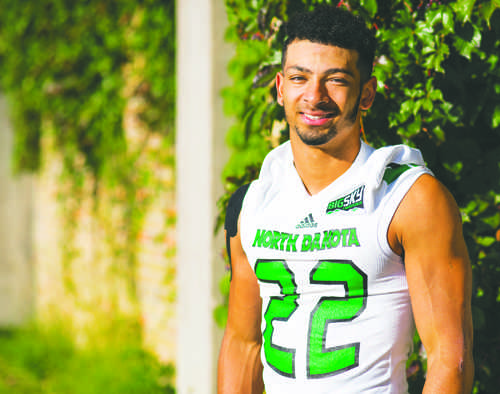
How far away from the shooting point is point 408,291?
4.65 feet

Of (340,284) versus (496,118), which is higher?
(496,118)

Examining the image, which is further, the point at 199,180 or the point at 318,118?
the point at 199,180

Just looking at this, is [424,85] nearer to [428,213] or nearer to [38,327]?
[428,213]

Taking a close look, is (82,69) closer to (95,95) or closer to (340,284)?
(95,95)

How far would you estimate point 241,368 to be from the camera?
1718 mm

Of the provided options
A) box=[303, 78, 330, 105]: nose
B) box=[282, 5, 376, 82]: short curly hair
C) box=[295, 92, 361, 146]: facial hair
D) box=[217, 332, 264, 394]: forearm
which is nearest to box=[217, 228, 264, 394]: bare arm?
box=[217, 332, 264, 394]: forearm

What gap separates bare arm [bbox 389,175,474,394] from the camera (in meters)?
1.32

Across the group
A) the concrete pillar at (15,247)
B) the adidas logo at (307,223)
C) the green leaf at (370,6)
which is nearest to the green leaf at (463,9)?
the green leaf at (370,6)

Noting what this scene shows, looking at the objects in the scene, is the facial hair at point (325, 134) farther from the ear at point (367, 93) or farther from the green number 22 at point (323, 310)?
the green number 22 at point (323, 310)

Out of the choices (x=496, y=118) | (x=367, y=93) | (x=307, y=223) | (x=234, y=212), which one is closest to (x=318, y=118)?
(x=367, y=93)

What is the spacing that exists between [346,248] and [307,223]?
0.14m

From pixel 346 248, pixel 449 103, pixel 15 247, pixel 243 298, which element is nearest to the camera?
pixel 346 248

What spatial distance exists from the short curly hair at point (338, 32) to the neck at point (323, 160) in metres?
0.18

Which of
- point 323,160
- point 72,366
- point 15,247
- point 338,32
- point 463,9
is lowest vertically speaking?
point 72,366
